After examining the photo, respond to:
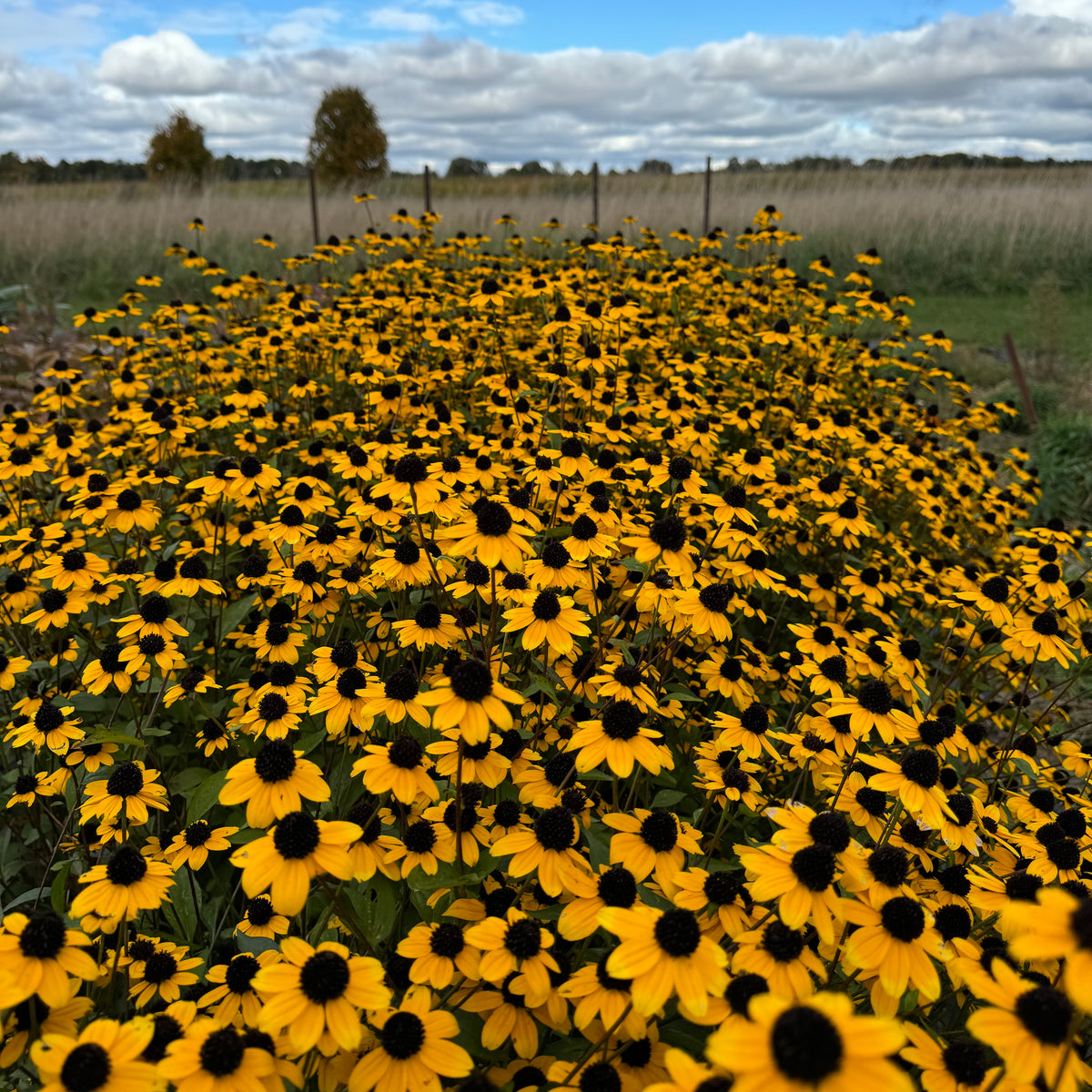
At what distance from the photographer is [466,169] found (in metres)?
39.9

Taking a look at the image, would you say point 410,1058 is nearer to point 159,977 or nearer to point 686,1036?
point 686,1036

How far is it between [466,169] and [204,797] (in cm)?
4353

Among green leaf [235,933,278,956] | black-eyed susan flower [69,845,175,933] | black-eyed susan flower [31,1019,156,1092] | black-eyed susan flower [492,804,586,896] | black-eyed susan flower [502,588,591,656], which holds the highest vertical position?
black-eyed susan flower [502,588,591,656]

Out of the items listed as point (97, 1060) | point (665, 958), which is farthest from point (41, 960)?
point (665, 958)

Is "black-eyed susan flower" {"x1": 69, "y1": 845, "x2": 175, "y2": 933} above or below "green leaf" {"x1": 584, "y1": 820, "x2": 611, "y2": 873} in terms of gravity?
above

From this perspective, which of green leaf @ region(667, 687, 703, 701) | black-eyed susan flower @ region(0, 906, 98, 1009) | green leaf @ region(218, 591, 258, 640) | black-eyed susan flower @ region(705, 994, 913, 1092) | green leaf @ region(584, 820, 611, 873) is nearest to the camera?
black-eyed susan flower @ region(705, 994, 913, 1092)

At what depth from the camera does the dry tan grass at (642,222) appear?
12.7 m

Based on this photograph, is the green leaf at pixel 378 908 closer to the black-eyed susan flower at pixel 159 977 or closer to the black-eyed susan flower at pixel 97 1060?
the black-eyed susan flower at pixel 159 977

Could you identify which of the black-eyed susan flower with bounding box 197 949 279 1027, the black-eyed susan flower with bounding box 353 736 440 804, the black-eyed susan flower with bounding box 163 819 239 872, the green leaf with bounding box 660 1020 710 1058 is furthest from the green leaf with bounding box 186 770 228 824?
the green leaf with bounding box 660 1020 710 1058

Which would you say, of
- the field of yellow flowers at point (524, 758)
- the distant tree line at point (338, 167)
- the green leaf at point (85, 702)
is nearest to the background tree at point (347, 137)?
the distant tree line at point (338, 167)

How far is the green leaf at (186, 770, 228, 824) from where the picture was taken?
188 cm

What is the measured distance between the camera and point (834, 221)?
14812mm

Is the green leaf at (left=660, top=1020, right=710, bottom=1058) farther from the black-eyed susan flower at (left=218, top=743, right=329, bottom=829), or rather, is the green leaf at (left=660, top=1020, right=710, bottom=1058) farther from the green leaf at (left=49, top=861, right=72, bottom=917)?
the green leaf at (left=49, top=861, right=72, bottom=917)

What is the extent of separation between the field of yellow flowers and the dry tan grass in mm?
9592
